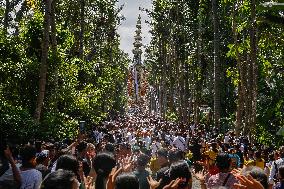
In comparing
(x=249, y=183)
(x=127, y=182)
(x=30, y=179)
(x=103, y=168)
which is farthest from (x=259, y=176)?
(x=30, y=179)

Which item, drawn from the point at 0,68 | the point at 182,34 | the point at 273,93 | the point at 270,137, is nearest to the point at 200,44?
the point at 182,34

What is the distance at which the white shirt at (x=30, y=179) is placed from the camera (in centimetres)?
567

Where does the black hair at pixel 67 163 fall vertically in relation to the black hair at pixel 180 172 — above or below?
above

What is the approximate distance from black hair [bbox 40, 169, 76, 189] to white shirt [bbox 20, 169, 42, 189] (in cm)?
155

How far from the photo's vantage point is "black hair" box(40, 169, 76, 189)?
13.6 feet

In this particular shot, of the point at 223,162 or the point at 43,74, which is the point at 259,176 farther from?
the point at 43,74

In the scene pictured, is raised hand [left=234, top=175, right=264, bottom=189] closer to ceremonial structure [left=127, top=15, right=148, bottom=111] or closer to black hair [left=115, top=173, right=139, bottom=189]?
black hair [left=115, top=173, right=139, bottom=189]

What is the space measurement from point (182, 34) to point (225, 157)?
37.7 m

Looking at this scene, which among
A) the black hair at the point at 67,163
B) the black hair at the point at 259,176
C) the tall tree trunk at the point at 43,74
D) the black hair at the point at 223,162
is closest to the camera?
the black hair at the point at 259,176

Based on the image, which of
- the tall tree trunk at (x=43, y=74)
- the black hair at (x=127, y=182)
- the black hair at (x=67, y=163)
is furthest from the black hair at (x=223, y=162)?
the tall tree trunk at (x=43, y=74)

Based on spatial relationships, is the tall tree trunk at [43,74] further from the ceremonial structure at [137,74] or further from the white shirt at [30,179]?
the ceremonial structure at [137,74]

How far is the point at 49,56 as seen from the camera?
18.8 m

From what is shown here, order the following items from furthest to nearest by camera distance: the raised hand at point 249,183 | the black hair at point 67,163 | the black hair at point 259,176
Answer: the black hair at point 67,163 < the black hair at point 259,176 < the raised hand at point 249,183

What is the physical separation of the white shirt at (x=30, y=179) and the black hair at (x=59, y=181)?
1.55m
